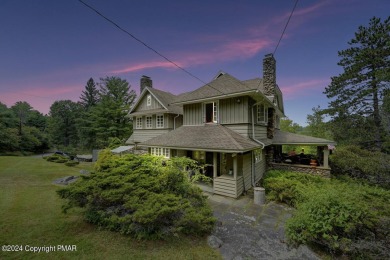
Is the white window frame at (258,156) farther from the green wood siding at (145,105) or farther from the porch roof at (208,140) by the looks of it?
the green wood siding at (145,105)

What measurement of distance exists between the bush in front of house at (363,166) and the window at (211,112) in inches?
423

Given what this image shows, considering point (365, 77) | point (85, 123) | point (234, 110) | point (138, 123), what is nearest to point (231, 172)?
point (234, 110)

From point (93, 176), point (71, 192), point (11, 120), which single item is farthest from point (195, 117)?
point (11, 120)

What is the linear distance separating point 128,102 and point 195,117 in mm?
24688

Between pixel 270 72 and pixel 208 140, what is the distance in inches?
302

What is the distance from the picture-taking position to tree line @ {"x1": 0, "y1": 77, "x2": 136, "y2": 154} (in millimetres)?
27859

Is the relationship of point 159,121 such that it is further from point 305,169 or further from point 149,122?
point 305,169

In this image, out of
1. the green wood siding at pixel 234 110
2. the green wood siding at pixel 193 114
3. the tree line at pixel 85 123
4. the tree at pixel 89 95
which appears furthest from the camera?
the tree at pixel 89 95

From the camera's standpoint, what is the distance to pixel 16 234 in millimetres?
4863

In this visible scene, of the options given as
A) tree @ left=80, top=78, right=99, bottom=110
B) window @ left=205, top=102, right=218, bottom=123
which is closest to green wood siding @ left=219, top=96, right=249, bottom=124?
window @ left=205, top=102, right=218, bottom=123

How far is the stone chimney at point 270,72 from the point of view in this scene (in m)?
12.7

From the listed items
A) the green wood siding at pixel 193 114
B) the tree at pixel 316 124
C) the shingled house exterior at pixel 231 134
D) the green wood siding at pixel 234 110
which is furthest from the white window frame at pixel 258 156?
the tree at pixel 316 124

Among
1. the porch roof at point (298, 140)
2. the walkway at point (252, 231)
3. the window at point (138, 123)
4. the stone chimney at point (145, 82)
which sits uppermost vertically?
the stone chimney at point (145, 82)

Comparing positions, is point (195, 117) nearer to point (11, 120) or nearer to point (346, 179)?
point (346, 179)
